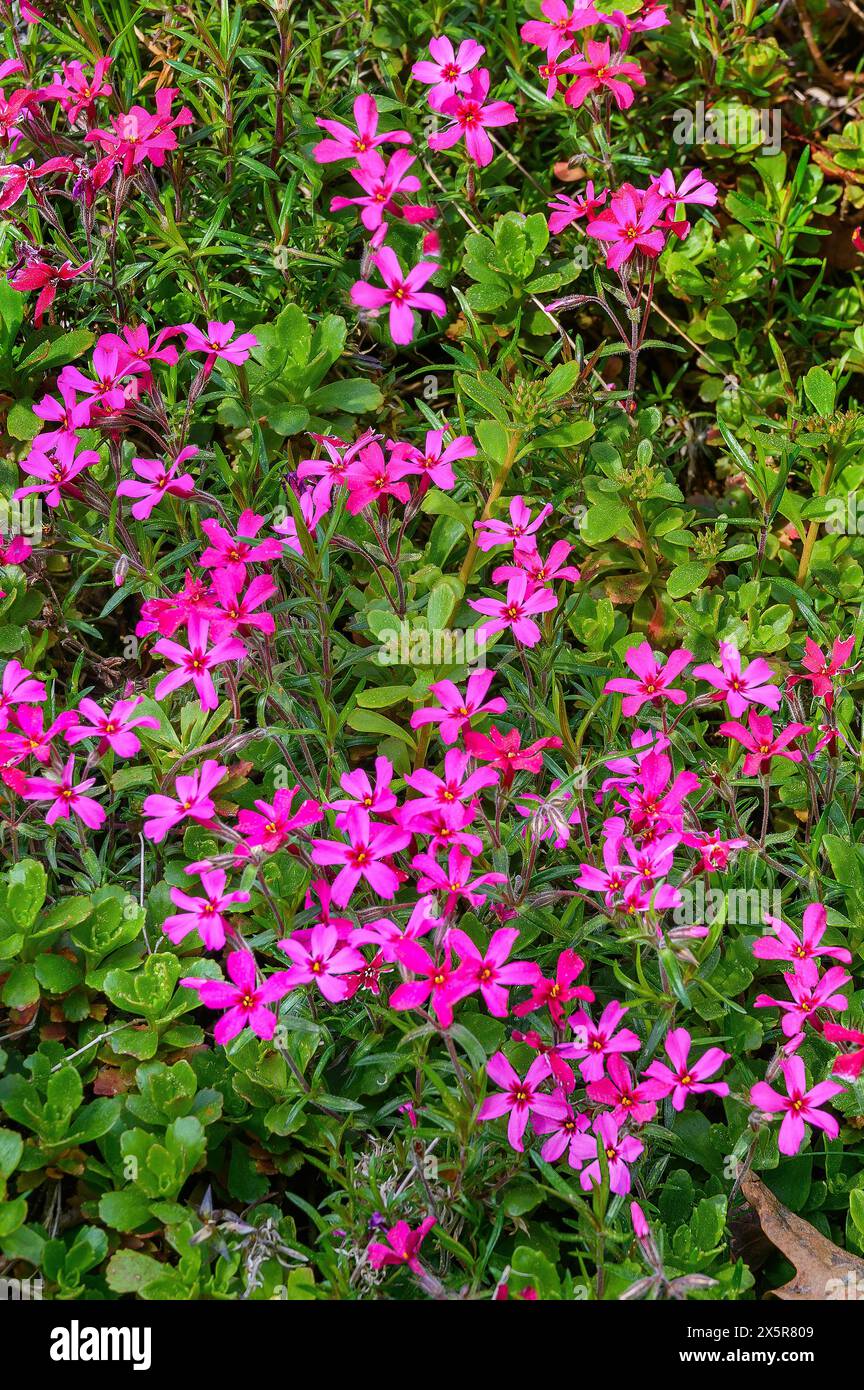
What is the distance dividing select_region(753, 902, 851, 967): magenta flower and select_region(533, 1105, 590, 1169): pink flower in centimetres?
53

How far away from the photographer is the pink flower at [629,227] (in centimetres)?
328

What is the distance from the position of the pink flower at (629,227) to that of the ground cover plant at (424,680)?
1 centimetres

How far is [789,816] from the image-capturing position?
3477 mm

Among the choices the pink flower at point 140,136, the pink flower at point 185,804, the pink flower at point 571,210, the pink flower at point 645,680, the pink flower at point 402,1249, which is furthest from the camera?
the pink flower at point 571,210

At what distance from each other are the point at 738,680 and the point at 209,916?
1356 mm

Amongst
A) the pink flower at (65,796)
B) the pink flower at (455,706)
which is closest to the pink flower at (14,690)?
the pink flower at (65,796)

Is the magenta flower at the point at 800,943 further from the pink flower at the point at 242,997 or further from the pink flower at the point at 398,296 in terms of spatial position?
the pink flower at the point at 398,296

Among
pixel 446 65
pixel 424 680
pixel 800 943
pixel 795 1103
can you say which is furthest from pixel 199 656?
pixel 446 65

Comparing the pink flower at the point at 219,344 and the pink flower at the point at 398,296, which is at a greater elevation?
the pink flower at the point at 398,296

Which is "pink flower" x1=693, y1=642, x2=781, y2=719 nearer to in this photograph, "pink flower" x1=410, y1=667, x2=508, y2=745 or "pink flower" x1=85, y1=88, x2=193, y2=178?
"pink flower" x1=410, y1=667, x2=508, y2=745

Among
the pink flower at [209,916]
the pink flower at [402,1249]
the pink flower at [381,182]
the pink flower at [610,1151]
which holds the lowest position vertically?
the pink flower at [402,1249]

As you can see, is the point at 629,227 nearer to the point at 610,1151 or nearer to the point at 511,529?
the point at 511,529

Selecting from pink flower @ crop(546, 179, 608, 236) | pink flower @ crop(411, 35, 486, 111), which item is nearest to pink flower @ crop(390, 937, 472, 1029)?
pink flower @ crop(546, 179, 608, 236)

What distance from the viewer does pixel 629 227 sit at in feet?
10.9
